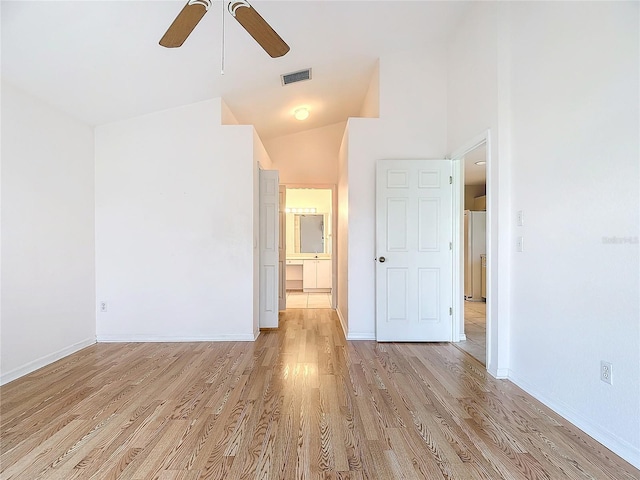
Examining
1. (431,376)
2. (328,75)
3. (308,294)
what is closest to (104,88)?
(328,75)

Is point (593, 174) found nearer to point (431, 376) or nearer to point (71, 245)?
point (431, 376)

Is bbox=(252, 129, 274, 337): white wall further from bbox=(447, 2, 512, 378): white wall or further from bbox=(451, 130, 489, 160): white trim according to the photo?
bbox=(447, 2, 512, 378): white wall

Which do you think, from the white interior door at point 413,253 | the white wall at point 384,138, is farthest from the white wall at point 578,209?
the white wall at point 384,138

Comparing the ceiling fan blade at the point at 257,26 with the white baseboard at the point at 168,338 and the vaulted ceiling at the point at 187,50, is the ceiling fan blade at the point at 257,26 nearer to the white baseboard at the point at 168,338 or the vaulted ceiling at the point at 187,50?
the vaulted ceiling at the point at 187,50

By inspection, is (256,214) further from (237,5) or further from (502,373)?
(502,373)

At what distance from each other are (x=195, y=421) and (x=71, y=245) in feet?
8.01

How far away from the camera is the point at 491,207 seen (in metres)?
2.80

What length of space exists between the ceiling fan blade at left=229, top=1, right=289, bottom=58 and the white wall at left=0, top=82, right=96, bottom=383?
87.2 inches

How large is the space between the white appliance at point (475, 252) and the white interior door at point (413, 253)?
308cm

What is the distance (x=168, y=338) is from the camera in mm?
3736

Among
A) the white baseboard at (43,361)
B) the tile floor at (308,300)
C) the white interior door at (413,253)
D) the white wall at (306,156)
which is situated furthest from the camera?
the tile floor at (308,300)

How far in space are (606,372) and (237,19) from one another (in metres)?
2.83

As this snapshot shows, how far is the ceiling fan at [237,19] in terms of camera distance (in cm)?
169

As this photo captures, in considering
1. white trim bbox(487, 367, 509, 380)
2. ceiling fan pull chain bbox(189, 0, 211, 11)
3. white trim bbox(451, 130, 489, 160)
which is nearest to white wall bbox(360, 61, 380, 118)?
white trim bbox(451, 130, 489, 160)
